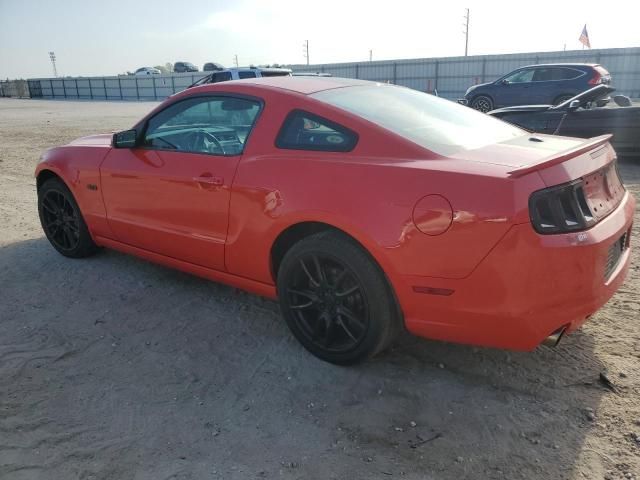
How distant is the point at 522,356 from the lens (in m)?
3.03

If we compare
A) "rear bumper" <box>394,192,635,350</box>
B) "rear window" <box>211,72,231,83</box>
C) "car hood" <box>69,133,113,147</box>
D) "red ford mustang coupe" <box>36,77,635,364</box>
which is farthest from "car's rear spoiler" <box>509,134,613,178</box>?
"rear window" <box>211,72,231,83</box>

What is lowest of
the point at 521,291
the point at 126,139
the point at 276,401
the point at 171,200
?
the point at 276,401

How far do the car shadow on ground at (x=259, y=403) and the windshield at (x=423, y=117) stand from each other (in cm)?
122

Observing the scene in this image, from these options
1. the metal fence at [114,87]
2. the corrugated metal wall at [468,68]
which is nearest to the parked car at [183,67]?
the metal fence at [114,87]

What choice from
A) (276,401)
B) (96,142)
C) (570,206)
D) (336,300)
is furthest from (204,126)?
(570,206)

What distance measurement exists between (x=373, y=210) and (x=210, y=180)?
3.89ft

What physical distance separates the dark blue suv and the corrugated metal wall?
13.4 meters

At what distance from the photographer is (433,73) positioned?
33.5m

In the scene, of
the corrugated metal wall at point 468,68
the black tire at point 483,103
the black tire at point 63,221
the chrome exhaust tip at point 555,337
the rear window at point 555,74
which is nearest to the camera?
the chrome exhaust tip at point 555,337

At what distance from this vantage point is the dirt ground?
7.50ft

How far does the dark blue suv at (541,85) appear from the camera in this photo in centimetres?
1549

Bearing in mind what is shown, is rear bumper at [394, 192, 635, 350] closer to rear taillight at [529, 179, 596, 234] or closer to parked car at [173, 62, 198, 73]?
rear taillight at [529, 179, 596, 234]

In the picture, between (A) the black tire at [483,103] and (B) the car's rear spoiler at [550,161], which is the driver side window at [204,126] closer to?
(B) the car's rear spoiler at [550,161]

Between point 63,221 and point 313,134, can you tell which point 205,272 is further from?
point 63,221
